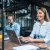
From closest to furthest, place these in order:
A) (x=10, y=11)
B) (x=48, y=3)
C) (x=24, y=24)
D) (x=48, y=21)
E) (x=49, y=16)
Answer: (x=48, y=21) → (x=49, y=16) → (x=48, y=3) → (x=24, y=24) → (x=10, y=11)

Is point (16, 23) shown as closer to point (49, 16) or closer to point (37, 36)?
point (37, 36)

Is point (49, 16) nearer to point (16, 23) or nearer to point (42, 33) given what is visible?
point (42, 33)

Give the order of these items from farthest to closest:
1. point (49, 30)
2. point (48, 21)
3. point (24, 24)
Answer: point (24, 24), point (48, 21), point (49, 30)

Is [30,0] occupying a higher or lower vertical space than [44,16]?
higher

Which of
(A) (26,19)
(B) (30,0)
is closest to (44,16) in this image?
(A) (26,19)

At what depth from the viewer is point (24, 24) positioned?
227cm

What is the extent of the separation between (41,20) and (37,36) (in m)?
0.35

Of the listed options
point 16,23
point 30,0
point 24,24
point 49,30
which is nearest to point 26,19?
point 24,24

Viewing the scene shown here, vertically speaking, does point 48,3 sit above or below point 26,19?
above

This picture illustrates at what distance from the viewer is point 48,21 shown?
5.60ft

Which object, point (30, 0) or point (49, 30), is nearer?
point (49, 30)

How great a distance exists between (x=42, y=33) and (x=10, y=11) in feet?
4.22

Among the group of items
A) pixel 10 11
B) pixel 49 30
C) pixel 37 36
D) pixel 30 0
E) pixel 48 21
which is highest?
pixel 30 0

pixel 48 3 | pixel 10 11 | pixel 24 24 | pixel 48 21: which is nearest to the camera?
pixel 48 21
